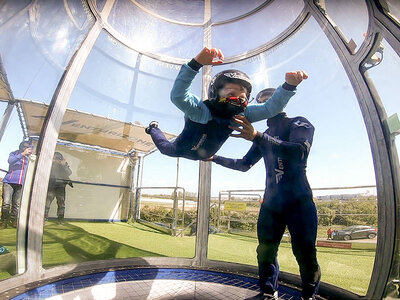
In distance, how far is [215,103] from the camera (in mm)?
1188

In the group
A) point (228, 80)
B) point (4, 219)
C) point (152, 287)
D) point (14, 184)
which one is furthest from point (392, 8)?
point (4, 219)

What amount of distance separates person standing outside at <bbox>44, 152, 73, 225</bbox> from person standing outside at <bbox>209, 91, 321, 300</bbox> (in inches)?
70.2

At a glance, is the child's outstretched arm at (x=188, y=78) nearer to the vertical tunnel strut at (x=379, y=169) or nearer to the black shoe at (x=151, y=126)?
the black shoe at (x=151, y=126)

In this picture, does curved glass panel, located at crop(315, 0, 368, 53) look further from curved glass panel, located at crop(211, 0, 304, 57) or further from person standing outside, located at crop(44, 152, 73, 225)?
person standing outside, located at crop(44, 152, 73, 225)

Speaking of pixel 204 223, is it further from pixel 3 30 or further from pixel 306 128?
pixel 3 30

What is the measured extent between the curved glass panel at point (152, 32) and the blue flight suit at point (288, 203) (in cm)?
179

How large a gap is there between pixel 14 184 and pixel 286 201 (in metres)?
2.03

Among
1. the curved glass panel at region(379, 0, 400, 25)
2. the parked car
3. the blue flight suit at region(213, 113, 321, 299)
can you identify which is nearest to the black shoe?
the blue flight suit at region(213, 113, 321, 299)

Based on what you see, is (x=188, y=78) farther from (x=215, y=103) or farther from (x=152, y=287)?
(x=152, y=287)

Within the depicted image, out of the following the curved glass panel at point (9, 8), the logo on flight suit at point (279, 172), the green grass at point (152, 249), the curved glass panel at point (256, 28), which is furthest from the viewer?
the curved glass panel at point (256, 28)

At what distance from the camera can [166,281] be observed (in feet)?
6.21

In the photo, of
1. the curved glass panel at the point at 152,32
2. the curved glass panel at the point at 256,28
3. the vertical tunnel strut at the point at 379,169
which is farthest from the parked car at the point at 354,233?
the curved glass panel at the point at 152,32

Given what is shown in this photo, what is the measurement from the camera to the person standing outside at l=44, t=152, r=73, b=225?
74.4 inches

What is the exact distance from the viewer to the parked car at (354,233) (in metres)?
2.39
